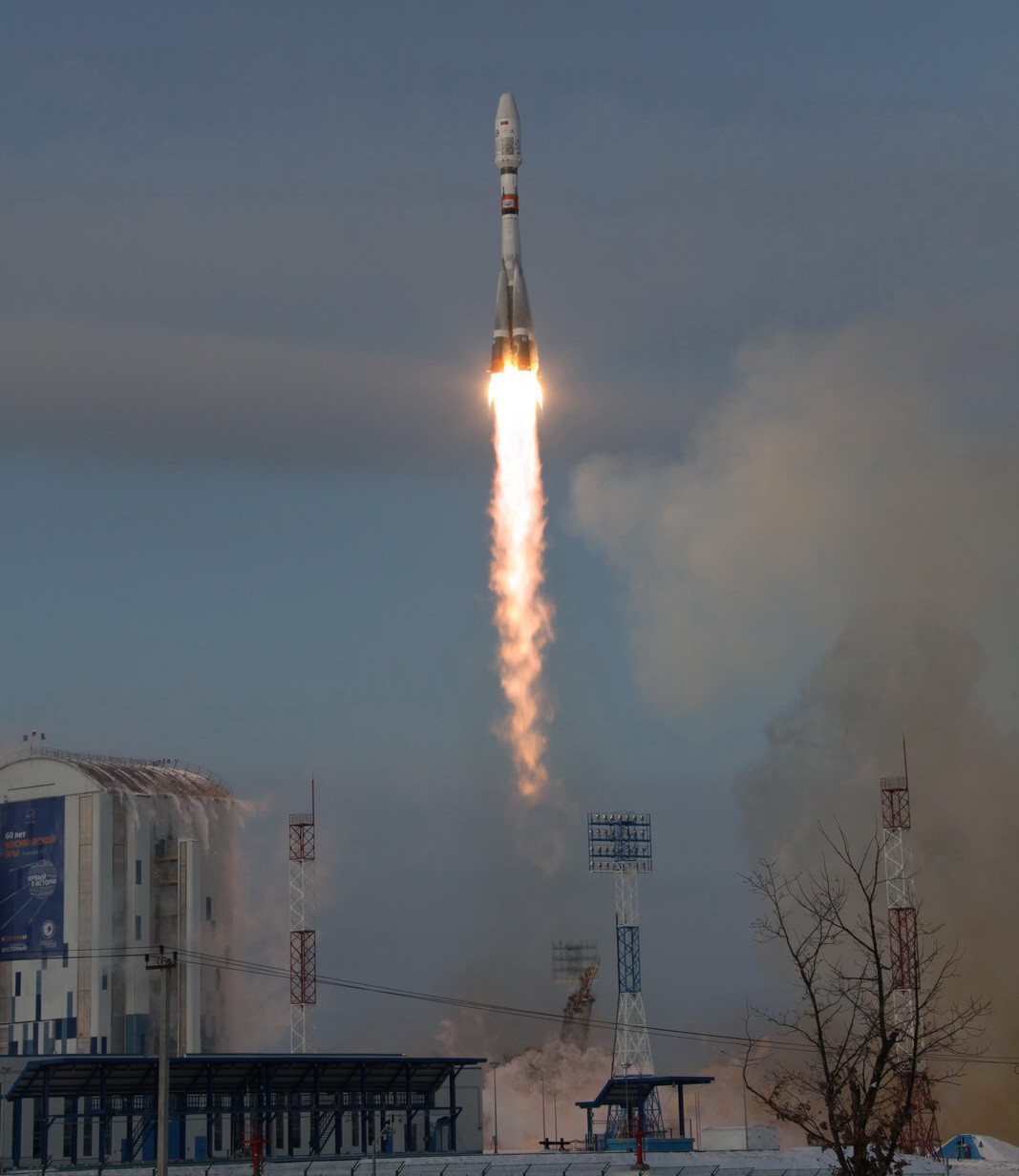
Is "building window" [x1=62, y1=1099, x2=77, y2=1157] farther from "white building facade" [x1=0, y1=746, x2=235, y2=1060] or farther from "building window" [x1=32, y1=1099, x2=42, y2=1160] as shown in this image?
"white building facade" [x1=0, y1=746, x2=235, y2=1060]

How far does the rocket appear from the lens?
12525cm

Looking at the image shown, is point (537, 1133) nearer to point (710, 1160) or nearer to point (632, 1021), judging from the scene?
point (632, 1021)

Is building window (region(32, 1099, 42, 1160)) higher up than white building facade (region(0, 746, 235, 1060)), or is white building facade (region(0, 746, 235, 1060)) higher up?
white building facade (region(0, 746, 235, 1060))

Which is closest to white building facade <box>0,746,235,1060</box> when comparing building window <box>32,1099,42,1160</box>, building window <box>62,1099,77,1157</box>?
building window <box>62,1099,77,1157</box>

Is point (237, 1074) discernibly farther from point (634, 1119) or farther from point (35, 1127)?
point (634, 1119)

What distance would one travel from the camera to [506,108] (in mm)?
126312

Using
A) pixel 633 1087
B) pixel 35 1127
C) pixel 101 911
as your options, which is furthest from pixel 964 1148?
pixel 101 911

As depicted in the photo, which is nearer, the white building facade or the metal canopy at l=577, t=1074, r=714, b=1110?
the metal canopy at l=577, t=1074, r=714, b=1110

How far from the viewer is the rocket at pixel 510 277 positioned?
125250 mm

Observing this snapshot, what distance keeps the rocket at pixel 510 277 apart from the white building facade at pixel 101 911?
5102cm

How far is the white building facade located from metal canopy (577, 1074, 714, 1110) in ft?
145

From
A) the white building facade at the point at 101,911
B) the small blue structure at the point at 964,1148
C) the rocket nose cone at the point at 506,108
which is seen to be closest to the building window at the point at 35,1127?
the white building facade at the point at 101,911

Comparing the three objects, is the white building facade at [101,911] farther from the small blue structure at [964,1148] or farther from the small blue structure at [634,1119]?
the small blue structure at [964,1148]

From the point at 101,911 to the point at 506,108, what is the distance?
68.6 m
